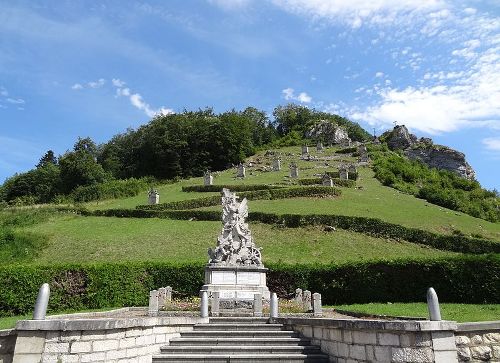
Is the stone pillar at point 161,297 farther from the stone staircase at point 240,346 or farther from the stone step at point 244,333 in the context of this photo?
the stone step at point 244,333

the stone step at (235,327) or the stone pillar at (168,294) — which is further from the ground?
the stone pillar at (168,294)

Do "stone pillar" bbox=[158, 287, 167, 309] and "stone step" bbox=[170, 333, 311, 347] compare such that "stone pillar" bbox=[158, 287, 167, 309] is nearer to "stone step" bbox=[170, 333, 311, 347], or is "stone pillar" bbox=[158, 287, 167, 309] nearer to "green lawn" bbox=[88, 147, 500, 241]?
"stone step" bbox=[170, 333, 311, 347]

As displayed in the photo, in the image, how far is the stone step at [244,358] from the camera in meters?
10.2

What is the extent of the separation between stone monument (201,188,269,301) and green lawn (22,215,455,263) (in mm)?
8040

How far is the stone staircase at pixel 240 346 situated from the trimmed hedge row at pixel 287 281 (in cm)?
1197

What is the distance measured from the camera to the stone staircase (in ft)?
33.8

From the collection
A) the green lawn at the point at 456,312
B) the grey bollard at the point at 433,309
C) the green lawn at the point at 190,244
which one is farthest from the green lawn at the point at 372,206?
the grey bollard at the point at 433,309

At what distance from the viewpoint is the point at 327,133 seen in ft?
339

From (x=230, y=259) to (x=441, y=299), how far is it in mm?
12167

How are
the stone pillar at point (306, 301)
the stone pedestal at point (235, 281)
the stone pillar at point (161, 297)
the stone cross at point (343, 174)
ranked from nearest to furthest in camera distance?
the stone pillar at point (161, 297)
the stone pillar at point (306, 301)
the stone pedestal at point (235, 281)
the stone cross at point (343, 174)

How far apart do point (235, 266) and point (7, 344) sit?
1345cm

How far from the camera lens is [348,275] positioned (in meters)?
24.5

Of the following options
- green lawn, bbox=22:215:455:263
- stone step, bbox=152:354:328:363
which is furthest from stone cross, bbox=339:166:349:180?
stone step, bbox=152:354:328:363

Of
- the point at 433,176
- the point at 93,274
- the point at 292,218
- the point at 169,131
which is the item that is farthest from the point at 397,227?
the point at 169,131
